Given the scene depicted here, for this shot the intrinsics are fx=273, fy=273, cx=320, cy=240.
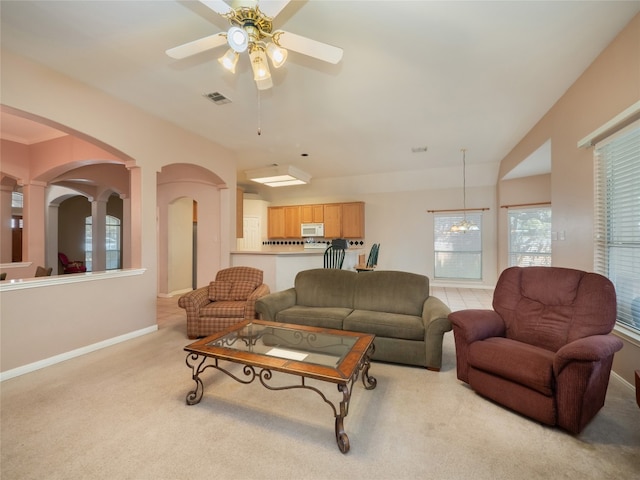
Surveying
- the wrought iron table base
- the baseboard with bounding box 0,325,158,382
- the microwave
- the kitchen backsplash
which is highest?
the microwave

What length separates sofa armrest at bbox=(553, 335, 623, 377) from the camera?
156cm

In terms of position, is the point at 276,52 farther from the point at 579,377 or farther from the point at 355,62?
the point at 579,377

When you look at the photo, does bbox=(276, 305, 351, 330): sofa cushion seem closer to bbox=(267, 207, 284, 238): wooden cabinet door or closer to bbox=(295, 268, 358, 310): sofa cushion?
bbox=(295, 268, 358, 310): sofa cushion

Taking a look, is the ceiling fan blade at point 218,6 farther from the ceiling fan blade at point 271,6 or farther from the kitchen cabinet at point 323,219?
the kitchen cabinet at point 323,219

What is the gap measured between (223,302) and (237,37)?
2.92m

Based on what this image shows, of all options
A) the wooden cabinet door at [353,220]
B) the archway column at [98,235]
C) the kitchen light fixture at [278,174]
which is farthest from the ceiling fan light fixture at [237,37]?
the archway column at [98,235]

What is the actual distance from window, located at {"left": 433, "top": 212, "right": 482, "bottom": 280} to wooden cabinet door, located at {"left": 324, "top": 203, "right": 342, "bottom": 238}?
2317mm

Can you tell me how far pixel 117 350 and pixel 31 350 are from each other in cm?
68

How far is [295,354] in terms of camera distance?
1972 millimetres

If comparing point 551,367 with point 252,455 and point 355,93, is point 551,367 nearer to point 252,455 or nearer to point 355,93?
point 252,455

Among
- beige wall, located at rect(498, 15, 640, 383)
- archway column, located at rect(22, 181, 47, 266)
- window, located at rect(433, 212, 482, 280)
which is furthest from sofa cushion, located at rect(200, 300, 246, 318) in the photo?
window, located at rect(433, 212, 482, 280)

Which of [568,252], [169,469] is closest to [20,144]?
[169,469]

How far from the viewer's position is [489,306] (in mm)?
4883

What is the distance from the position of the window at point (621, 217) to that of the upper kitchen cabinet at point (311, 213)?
5300mm
